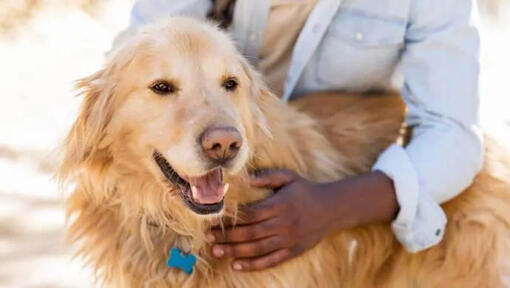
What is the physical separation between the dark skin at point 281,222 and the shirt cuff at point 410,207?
15cm

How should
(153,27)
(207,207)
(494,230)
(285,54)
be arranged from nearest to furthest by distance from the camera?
1. (207,207)
2. (153,27)
3. (494,230)
4. (285,54)

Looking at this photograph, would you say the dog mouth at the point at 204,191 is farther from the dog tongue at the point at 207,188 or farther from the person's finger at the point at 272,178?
the person's finger at the point at 272,178

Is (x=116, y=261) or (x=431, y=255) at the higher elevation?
(x=116, y=261)

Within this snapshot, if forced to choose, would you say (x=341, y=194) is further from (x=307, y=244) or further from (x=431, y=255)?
(x=431, y=255)

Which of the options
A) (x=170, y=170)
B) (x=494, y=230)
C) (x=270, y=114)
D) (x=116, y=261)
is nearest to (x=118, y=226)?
(x=116, y=261)

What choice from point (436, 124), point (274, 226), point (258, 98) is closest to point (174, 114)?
point (258, 98)

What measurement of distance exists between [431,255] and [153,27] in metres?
1.17

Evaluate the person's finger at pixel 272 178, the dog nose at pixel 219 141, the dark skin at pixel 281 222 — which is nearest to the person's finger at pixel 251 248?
the dark skin at pixel 281 222

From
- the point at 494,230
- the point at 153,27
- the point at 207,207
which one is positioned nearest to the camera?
the point at 207,207

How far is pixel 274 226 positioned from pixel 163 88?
0.53m

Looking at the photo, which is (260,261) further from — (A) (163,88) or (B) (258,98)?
(A) (163,88)

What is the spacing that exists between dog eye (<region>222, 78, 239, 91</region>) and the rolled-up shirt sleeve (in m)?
0.58

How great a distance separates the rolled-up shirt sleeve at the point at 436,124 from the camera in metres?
2.92

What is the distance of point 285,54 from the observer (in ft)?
10.8
